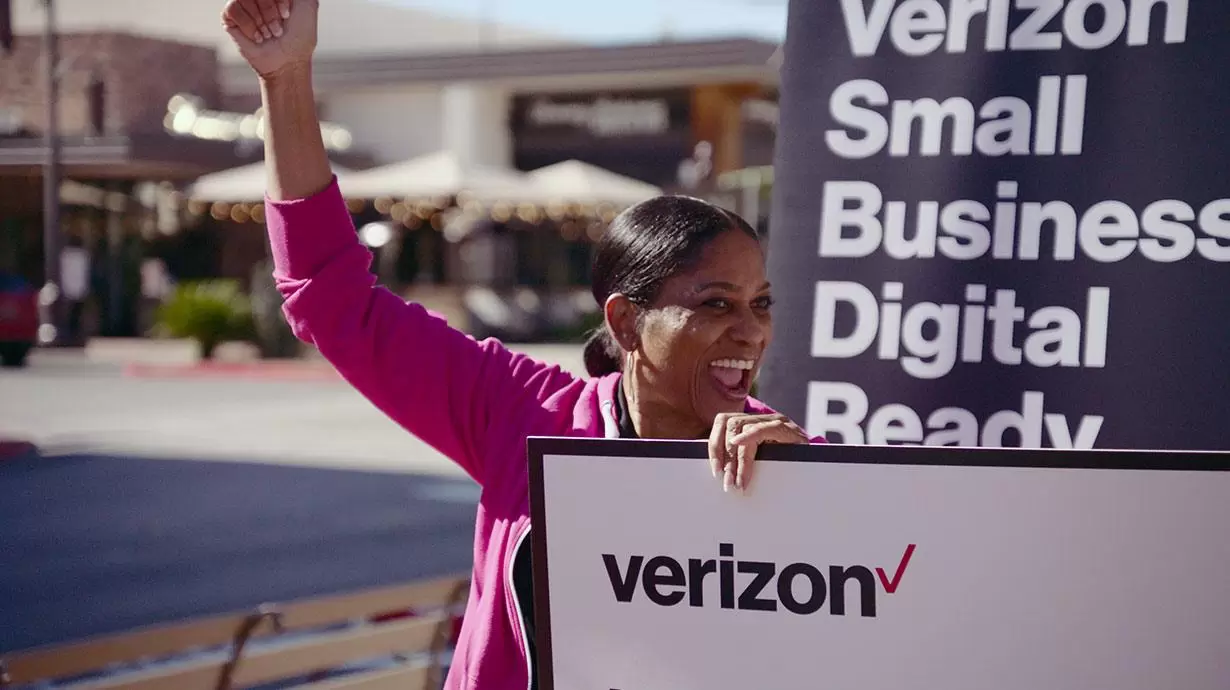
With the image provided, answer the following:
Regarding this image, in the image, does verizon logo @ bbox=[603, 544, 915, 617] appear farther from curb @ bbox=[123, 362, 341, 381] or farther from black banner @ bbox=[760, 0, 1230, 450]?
curb @ bbox=[123, 362, 341, 381]

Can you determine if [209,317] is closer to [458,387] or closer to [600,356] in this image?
[600,356]

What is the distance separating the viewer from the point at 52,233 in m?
26.5

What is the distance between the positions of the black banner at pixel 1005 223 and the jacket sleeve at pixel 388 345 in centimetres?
88

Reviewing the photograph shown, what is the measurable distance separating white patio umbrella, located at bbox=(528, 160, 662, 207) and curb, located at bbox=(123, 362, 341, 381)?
437 cm

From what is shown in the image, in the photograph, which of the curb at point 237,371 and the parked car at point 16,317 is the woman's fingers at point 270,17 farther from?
the parked car at point 16,317

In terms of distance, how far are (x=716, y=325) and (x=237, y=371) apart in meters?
22.5

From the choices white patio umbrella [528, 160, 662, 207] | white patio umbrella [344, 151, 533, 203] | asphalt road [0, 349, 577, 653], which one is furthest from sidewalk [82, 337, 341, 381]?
white patio umbrella [528, 160, 662, 207]

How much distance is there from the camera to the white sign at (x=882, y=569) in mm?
1738

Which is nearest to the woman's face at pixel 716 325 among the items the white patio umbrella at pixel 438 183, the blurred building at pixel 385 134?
the white patio umbrella at pixel 438 183

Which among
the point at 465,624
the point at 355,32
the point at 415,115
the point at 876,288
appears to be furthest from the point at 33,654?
the point at 355,32

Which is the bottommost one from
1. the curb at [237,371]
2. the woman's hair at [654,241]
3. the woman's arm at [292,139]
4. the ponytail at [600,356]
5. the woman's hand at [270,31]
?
the curb at [237,371]

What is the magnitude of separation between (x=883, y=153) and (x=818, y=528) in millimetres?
1284

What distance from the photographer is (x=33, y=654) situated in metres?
3.03

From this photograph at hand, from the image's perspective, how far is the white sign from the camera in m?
1.74
